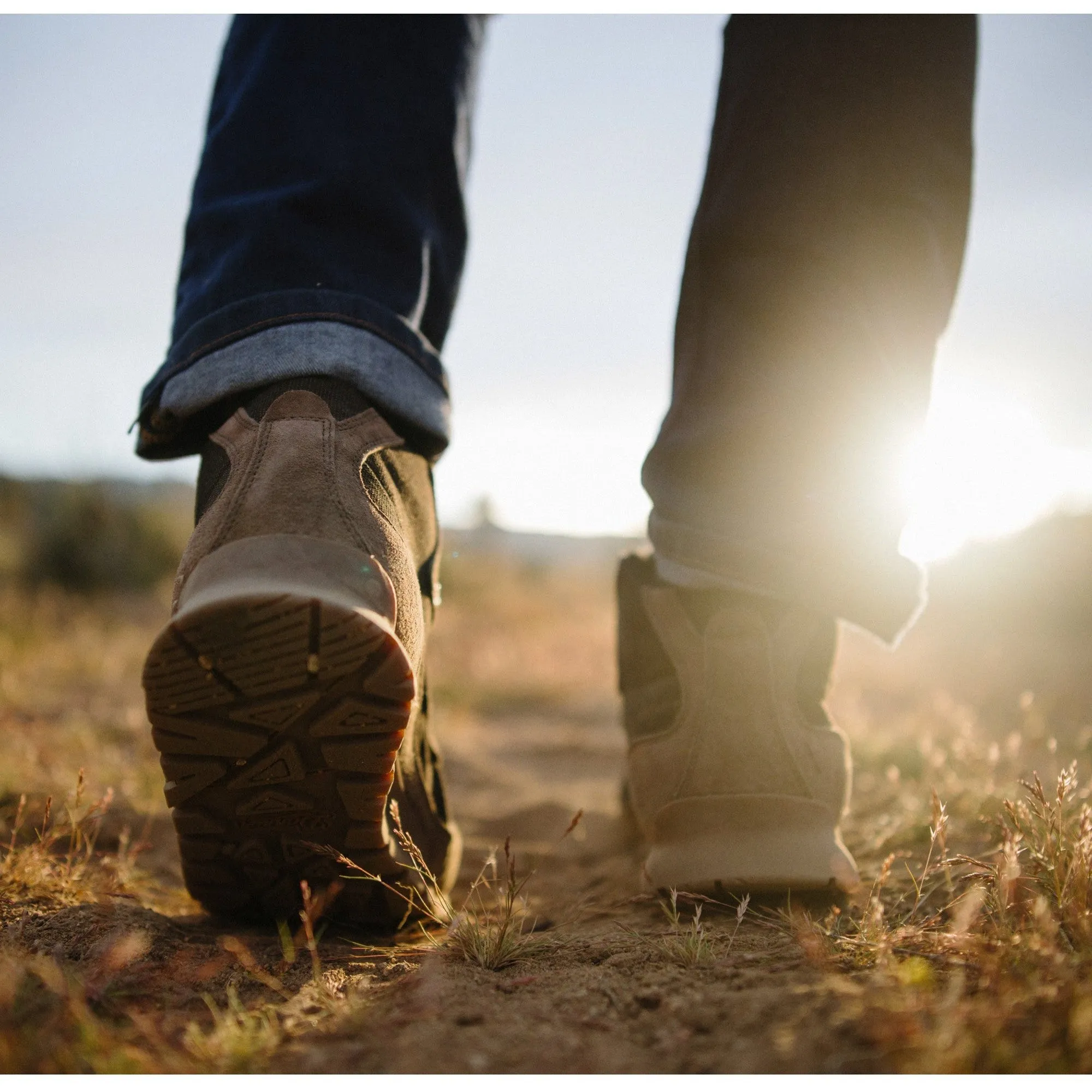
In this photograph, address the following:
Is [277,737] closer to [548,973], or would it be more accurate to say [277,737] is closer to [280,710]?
[280,710]

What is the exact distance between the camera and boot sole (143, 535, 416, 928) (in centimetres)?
88

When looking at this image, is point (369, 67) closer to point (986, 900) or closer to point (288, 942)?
point (288, 942)

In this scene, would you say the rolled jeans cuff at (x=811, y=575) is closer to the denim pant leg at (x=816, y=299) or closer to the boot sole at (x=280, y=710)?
the denim pant leg at (x=816, y=299)

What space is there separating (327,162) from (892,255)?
957mm

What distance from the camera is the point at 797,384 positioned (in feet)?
4.32

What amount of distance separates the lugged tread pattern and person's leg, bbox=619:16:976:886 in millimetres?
527

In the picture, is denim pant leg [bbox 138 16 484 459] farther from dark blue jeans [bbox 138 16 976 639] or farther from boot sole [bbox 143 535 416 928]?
boot sole [bbox 143 535 416 928]

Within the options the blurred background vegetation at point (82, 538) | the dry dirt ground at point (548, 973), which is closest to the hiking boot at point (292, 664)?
the dry dirt ground at point (548, 973)

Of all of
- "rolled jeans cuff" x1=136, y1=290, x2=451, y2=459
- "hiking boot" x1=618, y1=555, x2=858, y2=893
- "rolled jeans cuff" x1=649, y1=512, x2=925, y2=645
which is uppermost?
"rolled jeans cuff" x1=136, y1=290, x2=451, y2=459

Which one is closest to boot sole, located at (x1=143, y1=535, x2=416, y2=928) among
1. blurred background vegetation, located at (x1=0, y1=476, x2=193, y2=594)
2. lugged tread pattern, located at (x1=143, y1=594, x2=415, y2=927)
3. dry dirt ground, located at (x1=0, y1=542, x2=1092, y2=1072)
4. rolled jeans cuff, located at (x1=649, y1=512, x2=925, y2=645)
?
lugged tread pattern, located at (x1=143, y1=594, x2=415, y2=927)

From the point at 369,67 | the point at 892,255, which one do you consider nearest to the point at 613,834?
the point at 892,255

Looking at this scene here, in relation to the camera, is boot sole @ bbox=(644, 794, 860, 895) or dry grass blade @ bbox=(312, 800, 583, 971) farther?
boot sole @ bbox=(644, 794, 860, 895)

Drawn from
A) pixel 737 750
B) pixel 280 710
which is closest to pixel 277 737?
pixel 280 710
